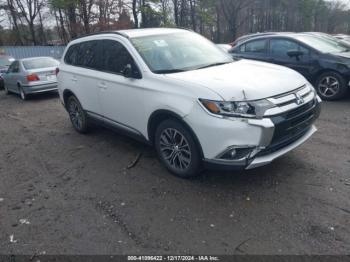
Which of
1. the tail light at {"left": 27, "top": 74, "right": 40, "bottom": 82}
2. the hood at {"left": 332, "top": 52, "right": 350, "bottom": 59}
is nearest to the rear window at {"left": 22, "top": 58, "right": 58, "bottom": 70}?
the tail light at {"left": 27, "top": 74, "right": 40, "bottom": 82}

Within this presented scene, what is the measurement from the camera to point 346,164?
4.11 metres

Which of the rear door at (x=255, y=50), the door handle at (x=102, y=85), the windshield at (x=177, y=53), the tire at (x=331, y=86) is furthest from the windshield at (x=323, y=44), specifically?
the door handle at (x=102, y=85)

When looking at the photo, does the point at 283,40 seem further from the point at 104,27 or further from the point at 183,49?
the point at 104,27

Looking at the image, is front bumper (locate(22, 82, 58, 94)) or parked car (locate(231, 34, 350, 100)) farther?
front bumper (locate(22, 82, 58, 94))

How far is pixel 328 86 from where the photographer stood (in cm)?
732

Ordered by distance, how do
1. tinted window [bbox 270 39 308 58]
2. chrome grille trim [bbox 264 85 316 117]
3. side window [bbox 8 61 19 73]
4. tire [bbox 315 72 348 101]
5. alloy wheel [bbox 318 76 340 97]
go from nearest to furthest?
chrome grille trim [bbox 264 85 316 117] → tire [bbox 315 72 348 101] → alloy wheel [bbox 318 76 340 97] → tinted window [bbox 270 39 308 58] → side window [bbox 8 61 19 73]

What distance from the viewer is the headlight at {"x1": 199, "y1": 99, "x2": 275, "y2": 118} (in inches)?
126

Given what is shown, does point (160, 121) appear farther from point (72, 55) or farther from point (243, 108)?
point (72, 55)

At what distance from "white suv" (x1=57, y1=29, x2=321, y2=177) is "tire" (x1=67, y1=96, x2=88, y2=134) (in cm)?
46

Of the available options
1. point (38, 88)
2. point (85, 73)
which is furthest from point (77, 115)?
point (38, 88)

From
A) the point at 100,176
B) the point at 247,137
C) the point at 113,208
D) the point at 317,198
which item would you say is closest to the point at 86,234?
the point at 113,208

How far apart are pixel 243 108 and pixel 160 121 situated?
3.97 ft

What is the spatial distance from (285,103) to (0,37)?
135 ft

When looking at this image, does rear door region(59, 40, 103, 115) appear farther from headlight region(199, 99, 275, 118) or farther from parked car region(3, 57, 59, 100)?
parked car region(3, 57, 59, 100)
